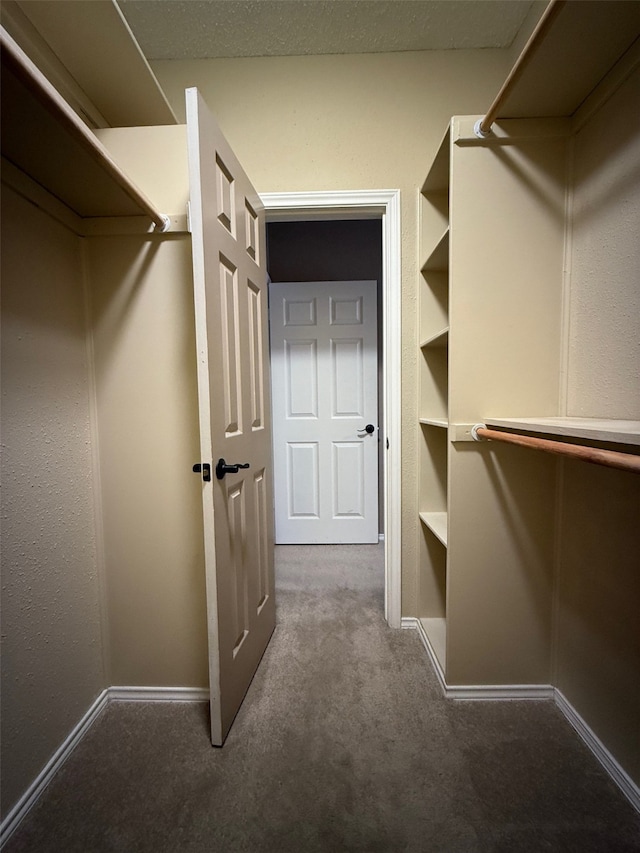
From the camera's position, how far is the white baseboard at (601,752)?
0.92 m

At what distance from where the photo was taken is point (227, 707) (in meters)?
1.09

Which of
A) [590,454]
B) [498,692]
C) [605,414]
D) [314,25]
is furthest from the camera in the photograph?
[314,25]

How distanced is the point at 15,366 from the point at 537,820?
180 cm

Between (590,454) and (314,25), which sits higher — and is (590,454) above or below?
below

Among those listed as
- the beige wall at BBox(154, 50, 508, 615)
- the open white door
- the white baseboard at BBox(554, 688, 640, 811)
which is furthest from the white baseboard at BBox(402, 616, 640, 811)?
the beige wall at BBox(154, 50, 508, 615)

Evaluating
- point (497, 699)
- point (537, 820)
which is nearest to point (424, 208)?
point (497, 699)

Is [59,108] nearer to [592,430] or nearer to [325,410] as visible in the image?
[592,430]

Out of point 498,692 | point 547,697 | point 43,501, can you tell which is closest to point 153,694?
point 43,501

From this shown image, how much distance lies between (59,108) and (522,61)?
1116 millimetres

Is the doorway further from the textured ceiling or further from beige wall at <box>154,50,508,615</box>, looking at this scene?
the textured ceiling

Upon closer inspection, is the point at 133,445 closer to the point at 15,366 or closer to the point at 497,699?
the point at 15,366

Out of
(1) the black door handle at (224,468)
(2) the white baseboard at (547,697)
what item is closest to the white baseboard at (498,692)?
(2) the white baseboard at (547,697)

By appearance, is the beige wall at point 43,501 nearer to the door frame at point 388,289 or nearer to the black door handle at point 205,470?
the black door handle at point 205,470

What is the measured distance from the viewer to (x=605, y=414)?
3.32 feet
